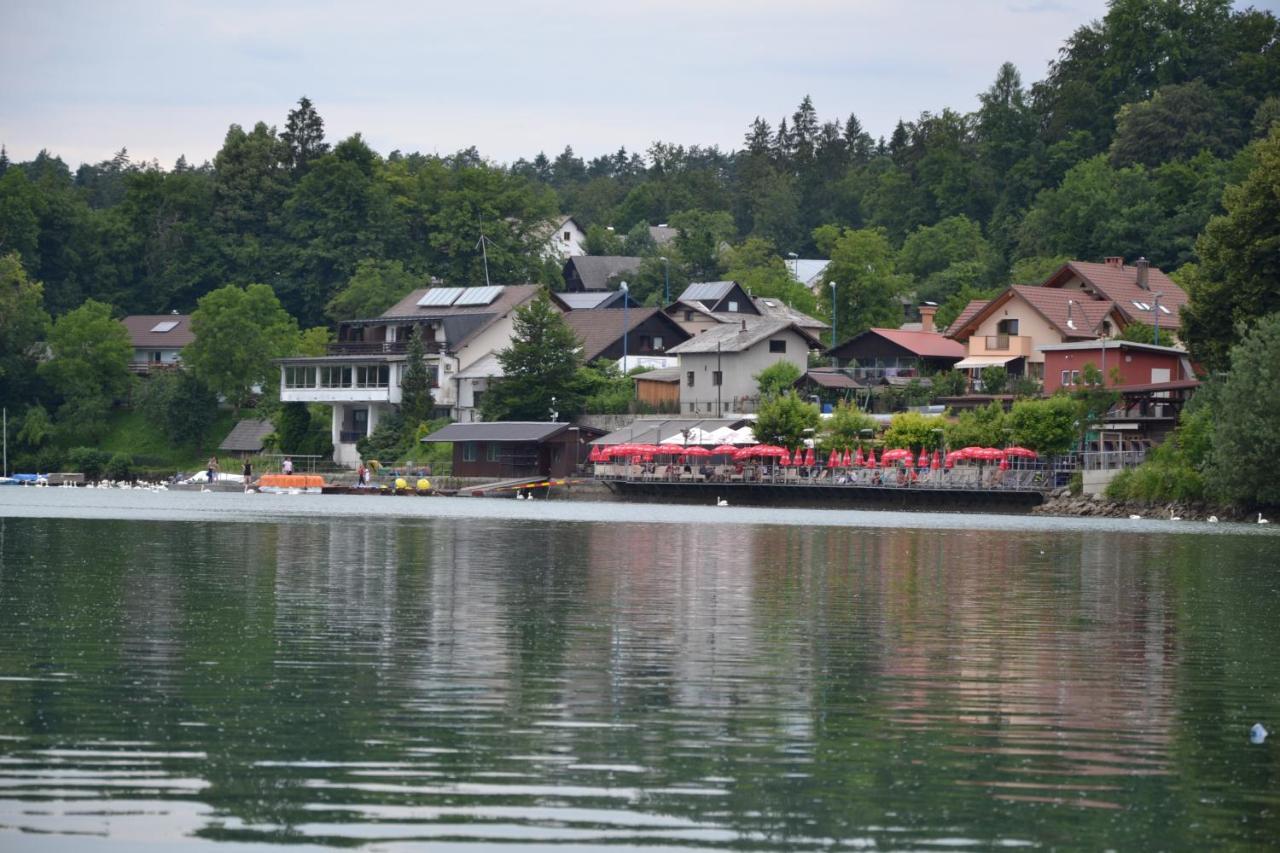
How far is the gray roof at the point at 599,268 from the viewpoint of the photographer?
134 meters

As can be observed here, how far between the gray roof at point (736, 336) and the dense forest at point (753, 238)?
10.1 m

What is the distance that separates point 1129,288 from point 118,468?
5787 cm

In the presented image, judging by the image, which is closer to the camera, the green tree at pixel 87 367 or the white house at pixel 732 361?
the white house at pixel 732 361

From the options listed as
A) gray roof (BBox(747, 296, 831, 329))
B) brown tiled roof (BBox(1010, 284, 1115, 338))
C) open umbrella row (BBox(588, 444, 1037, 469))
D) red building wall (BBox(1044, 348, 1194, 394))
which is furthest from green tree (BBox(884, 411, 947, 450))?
gray roof (BBox(747, 296, 831, 329))

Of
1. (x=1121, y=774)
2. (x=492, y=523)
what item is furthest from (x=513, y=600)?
(x=492, y=523)

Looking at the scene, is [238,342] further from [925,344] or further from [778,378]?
[925,344]

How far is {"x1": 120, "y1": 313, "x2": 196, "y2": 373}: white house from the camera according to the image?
121 meters

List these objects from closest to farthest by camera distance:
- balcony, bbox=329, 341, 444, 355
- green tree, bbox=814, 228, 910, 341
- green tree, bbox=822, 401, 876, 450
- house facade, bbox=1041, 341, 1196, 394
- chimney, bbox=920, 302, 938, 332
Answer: house facade, bbox=1041, 341, 1196, 394, green tree, bbox=822, 401, 876, 450, chimney, bbox=920, 302, 938, 332, balcony, bbox=329, 341, 444, 355, green tree, bbox=814, 228, 910, 341

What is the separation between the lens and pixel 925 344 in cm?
9500

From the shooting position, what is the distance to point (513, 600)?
1010 inches

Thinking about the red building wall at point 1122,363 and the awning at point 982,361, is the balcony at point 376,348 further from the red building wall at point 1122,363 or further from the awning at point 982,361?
the red building wall at point 1122,363

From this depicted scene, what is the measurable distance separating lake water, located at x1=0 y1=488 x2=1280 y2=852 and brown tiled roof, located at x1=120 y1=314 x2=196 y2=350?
90.6m

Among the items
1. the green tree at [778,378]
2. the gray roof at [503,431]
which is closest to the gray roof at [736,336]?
the green tree at [778,378]

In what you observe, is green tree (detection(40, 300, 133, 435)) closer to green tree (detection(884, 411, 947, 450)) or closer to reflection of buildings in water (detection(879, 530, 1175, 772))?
green tree (detection(884, 411, 947, 450))
